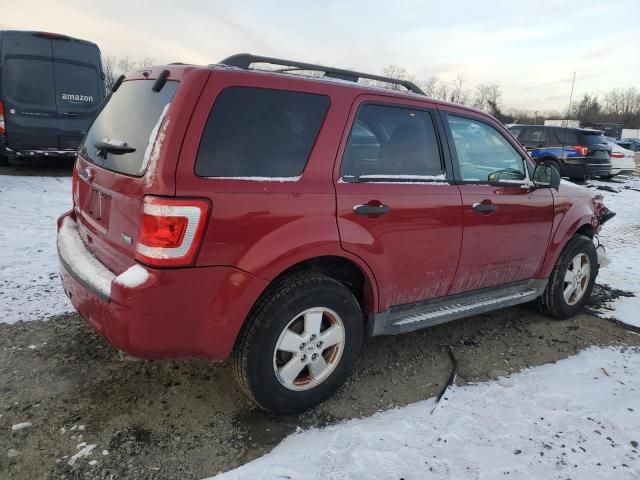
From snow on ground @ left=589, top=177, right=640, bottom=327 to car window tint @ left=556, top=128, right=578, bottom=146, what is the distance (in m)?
2.65

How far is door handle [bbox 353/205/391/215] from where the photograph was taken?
9.07ft

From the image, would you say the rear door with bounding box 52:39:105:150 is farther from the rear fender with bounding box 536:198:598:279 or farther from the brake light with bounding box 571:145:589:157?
the brake light with bounding box 571:145:589:157

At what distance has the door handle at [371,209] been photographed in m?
2.77

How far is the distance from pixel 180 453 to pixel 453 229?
6.81 feet

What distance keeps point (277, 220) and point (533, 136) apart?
1454cm

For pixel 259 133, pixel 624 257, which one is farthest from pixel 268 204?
pixel 624 257

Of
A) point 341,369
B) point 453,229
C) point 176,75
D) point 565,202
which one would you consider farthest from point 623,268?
point 176,75

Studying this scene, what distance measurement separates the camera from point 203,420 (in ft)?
8.97

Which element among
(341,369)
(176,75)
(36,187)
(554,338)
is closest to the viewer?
(176,75)

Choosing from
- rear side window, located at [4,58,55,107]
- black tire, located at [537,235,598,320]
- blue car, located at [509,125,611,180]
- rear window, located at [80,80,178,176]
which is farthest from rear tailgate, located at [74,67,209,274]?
blue car, located at [509,125,611,180]

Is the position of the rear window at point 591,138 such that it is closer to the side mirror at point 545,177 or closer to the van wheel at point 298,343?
the side mirror at point 545,177

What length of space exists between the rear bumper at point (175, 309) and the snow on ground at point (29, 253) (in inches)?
68.2

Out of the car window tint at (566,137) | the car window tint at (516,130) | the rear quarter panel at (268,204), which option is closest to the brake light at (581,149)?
the car window tint at (566,137)

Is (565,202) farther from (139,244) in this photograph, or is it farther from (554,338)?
(139,244)
